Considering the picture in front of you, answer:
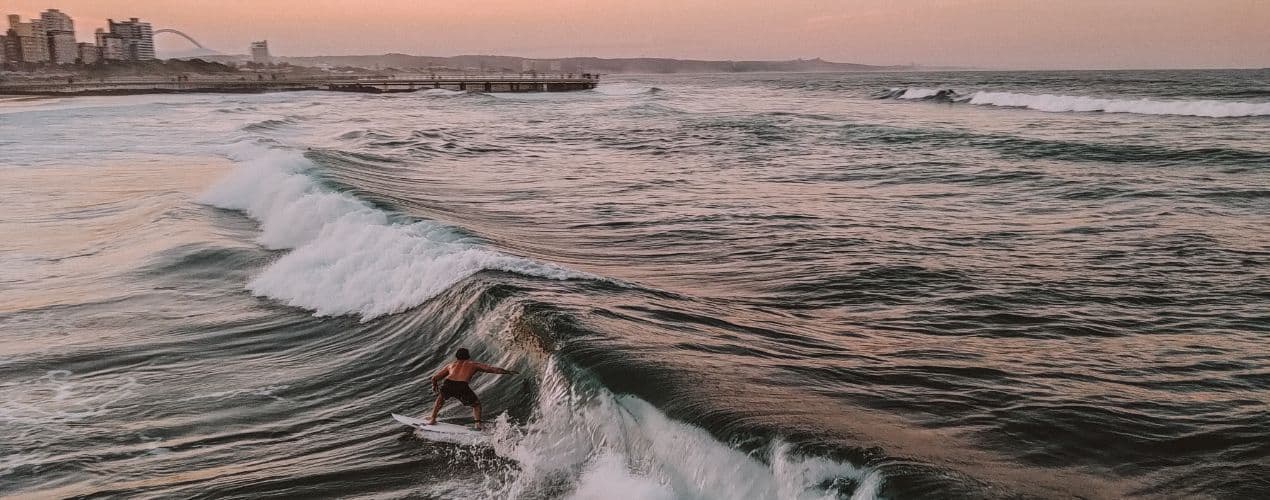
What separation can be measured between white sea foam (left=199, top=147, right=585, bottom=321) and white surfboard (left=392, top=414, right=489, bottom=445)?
4.17m

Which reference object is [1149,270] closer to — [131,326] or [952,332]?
[952,332]

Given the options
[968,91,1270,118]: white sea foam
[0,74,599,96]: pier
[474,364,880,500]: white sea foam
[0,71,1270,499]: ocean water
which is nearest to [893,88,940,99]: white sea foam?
[968,91,1270,118]: white sea foam

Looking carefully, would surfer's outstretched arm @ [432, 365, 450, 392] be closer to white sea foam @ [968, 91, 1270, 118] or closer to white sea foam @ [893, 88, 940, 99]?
white sea foam @ [968, 91, 1270, 118]

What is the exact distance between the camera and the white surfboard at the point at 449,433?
769 cm

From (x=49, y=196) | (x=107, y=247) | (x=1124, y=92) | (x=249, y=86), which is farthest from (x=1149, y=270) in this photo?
(x=249, y=86)

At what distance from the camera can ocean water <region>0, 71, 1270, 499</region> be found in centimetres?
684

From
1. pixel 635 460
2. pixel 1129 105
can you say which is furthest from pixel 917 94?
pixel 635 460

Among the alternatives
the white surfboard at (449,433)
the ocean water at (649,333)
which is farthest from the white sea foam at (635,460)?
the white surfboard at (449,433)

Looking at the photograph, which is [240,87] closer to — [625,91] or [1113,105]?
[625,91]

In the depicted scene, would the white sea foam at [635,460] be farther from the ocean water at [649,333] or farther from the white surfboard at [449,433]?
the white surfboard at [449,433]

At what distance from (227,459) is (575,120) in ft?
165

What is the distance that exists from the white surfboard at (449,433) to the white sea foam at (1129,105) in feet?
171

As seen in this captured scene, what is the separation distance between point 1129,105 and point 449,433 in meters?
59.2

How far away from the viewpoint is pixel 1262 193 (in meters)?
20.9
